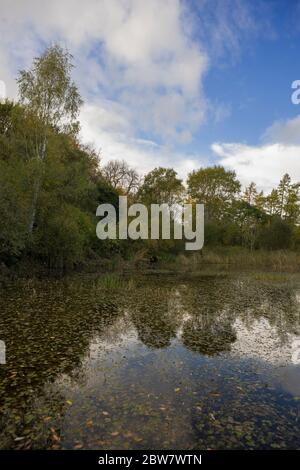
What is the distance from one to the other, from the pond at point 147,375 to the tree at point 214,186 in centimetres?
4206

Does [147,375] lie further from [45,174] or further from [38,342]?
[45,174]

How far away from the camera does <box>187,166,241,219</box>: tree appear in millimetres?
53812

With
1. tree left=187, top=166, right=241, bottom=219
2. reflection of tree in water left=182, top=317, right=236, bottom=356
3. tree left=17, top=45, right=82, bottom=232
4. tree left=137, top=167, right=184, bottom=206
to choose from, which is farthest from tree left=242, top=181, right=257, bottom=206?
reflection of tree in water left=182, top=317, right=236, bottom=356

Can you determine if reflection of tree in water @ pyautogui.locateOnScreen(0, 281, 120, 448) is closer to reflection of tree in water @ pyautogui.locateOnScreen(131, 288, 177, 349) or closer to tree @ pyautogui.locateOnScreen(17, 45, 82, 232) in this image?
reflection of tree in water @ pyautogui.locateOnScreen(131, 288, 177, 349)

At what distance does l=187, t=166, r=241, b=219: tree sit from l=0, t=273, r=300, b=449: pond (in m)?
42.1

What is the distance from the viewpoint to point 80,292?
15195 millimetres

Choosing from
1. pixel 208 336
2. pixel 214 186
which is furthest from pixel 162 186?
pixel 208 336

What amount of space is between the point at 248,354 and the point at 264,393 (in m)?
2.02

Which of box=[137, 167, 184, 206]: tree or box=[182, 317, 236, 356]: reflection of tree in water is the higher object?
box=[137, 167, 184, 206]: tree

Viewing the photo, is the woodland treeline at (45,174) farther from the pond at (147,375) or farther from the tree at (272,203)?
the tree at (272,203)

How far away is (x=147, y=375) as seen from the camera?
641 centimetres

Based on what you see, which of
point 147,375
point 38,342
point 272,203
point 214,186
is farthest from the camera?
point 214,186

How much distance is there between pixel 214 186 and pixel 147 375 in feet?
165

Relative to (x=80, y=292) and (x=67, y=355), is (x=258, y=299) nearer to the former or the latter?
(x=80, y=292)
